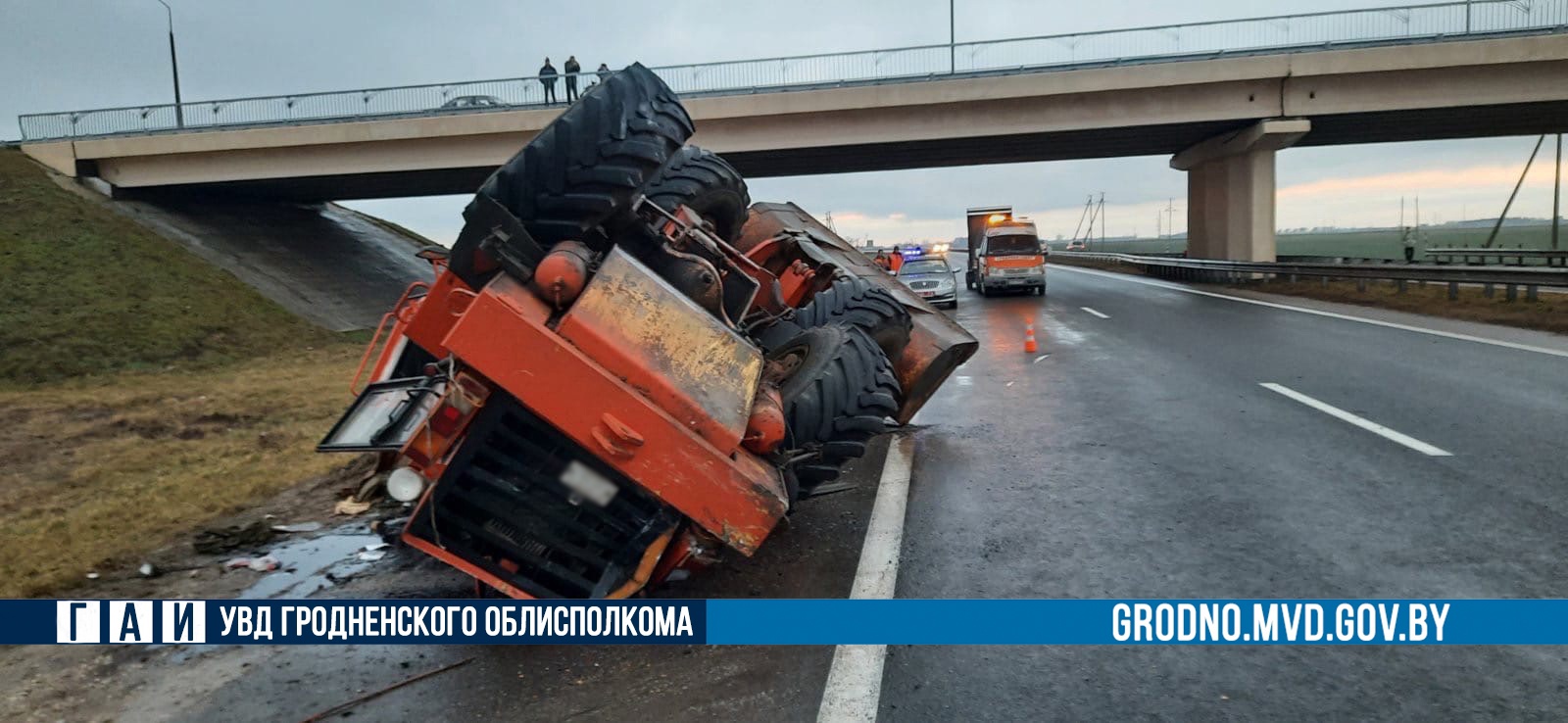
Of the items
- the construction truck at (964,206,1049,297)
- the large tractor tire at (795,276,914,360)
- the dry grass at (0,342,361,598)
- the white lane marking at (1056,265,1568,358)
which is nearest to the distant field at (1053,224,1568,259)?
the construction truck at (964,206,1049,297)

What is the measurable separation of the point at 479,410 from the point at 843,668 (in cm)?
180

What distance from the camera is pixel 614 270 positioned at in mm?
4457

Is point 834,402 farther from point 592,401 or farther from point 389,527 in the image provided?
point 389,527

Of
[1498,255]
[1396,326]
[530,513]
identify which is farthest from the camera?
[1498,255]

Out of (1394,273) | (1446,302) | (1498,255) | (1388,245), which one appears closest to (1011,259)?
(1394,273)

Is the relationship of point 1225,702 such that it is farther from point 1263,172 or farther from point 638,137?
point 1263,172

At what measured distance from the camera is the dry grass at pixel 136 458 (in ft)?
20.8

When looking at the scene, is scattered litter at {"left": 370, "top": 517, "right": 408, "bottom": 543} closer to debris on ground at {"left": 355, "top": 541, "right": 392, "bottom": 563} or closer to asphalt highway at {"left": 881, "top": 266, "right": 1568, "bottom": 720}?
debris on ground at {"left": 355, "top": 541, "right": 392, "bottom": 563}

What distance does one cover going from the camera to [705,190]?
24.3ft

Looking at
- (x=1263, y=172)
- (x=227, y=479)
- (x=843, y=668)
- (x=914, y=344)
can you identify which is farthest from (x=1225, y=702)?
(x=1263, y=172)

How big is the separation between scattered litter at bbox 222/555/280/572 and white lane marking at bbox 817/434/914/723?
11.0 ft

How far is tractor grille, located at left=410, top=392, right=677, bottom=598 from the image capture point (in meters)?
4.18

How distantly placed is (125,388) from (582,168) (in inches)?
517

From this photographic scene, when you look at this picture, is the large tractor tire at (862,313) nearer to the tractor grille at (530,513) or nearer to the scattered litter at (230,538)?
the tractor grille at (530,513)
